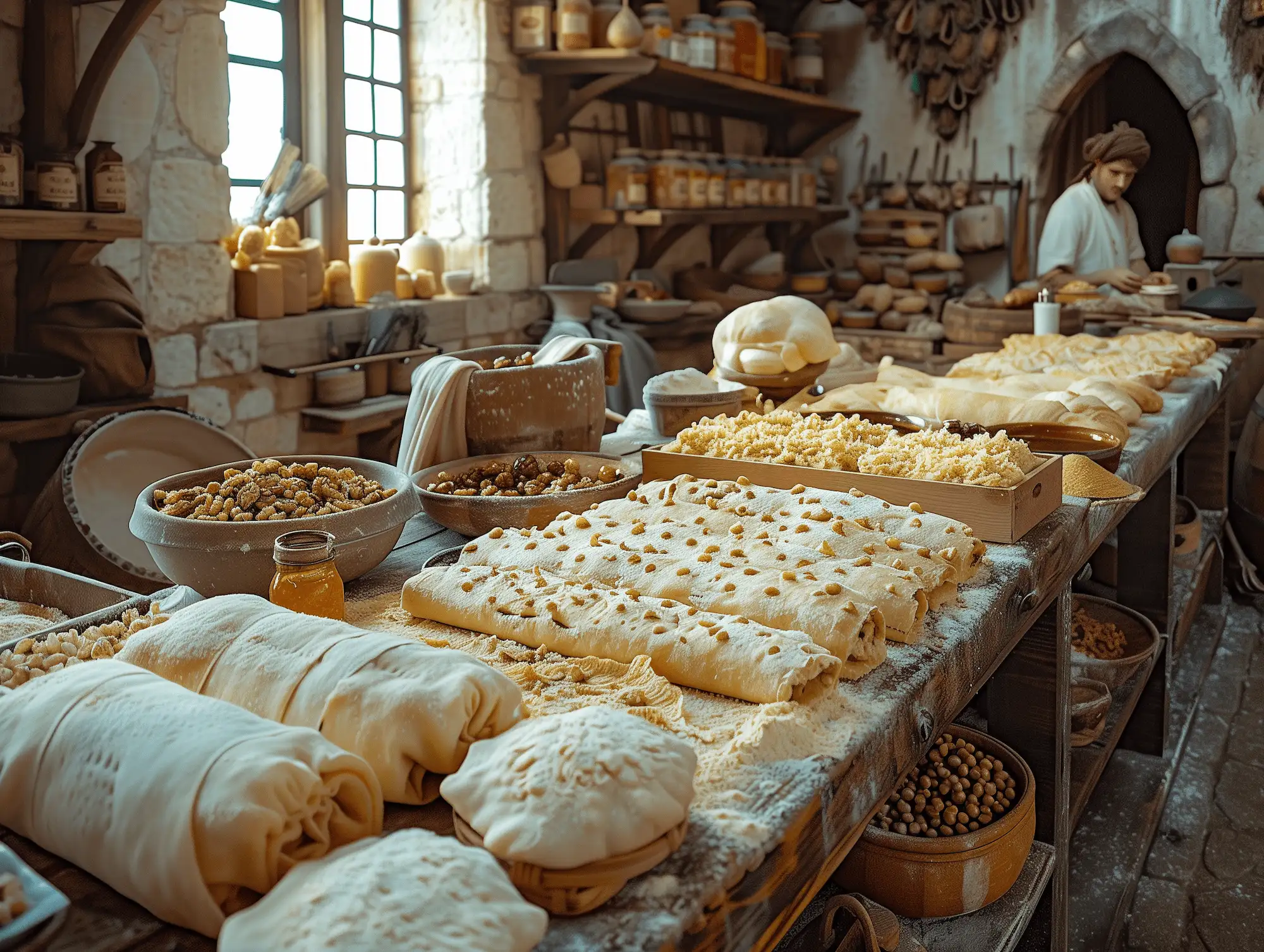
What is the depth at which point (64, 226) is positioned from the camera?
3143mm

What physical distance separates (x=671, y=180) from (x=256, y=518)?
4.92m

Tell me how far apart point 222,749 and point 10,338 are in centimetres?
297

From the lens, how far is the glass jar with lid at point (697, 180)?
244 inches

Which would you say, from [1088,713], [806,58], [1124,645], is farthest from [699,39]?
[1088,713]

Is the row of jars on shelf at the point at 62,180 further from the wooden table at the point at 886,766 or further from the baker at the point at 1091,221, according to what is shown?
the baker at the point at 1091,221

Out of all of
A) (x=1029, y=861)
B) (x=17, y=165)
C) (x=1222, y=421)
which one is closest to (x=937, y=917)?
(x=1029, y=861)

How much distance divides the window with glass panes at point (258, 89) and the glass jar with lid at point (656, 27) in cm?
181

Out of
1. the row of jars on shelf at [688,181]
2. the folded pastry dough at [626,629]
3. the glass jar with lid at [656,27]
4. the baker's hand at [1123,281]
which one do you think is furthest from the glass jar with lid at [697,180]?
the folded pastry dough at [626,629]

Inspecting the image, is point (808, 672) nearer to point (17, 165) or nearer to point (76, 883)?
point (76, 883)

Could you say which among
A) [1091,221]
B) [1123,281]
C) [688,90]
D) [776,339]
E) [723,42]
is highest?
[723,42]

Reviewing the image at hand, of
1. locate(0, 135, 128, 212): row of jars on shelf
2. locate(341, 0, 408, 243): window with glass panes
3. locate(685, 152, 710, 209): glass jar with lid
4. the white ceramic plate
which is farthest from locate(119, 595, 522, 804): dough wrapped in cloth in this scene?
locate(685, 152, 710, 209): glass jar with lid

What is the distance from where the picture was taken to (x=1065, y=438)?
7.62 ft

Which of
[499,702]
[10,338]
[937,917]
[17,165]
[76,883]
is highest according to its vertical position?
[17,165]

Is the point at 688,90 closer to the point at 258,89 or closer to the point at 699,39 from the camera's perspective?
the point at 699,39
